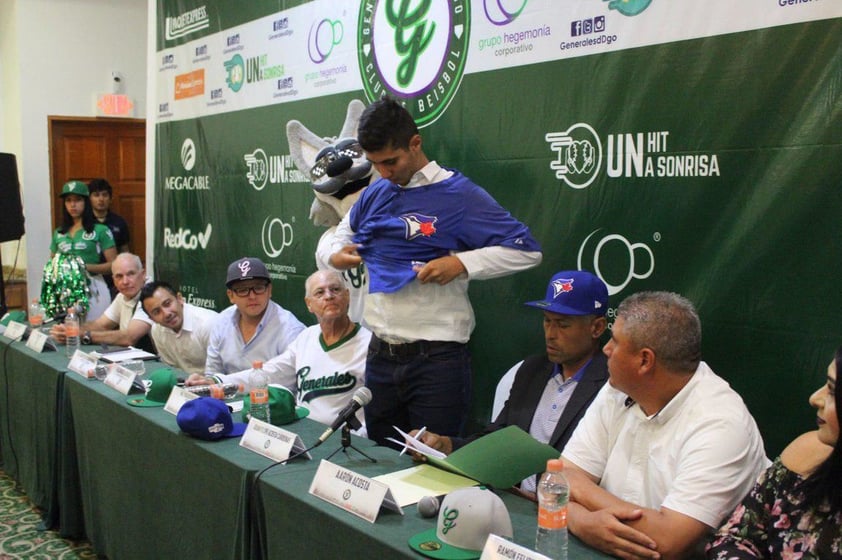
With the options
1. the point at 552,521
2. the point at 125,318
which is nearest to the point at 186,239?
the point at 125,318

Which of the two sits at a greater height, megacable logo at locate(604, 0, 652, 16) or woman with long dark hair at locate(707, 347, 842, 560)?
megacable logo at locate(604, 0, 652, 16)

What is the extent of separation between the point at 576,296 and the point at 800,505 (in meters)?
0.89

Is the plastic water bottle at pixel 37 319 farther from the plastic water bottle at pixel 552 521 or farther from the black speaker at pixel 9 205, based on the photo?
the plastic water bottle at pixel 552 521

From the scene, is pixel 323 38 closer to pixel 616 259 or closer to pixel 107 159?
pixel 616 259

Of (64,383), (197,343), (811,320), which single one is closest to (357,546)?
(811,320)

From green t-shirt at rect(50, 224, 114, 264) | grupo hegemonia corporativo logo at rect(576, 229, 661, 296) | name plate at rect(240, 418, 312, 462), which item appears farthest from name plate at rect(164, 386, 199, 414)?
green t-shirt at rect(50, 224, 114, 264)

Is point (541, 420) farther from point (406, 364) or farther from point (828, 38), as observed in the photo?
point (828, 38)

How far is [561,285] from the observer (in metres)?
2.10

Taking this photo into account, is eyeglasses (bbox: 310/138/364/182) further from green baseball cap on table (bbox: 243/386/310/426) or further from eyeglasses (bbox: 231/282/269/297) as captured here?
green baseball cap on table (bbox: 243/386/310/426)

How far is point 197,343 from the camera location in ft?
11.7

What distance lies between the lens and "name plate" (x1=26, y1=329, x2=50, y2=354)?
3.29m

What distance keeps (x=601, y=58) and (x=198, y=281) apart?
2834mm

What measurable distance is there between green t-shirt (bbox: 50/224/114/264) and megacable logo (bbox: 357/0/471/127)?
2622 millimetres

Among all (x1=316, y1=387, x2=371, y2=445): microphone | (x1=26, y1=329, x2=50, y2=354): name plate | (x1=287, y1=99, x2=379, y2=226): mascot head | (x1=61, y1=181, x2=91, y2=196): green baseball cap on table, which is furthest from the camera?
(x1=61, y1=181, x2=91, y2=196): green baseball cap on table
